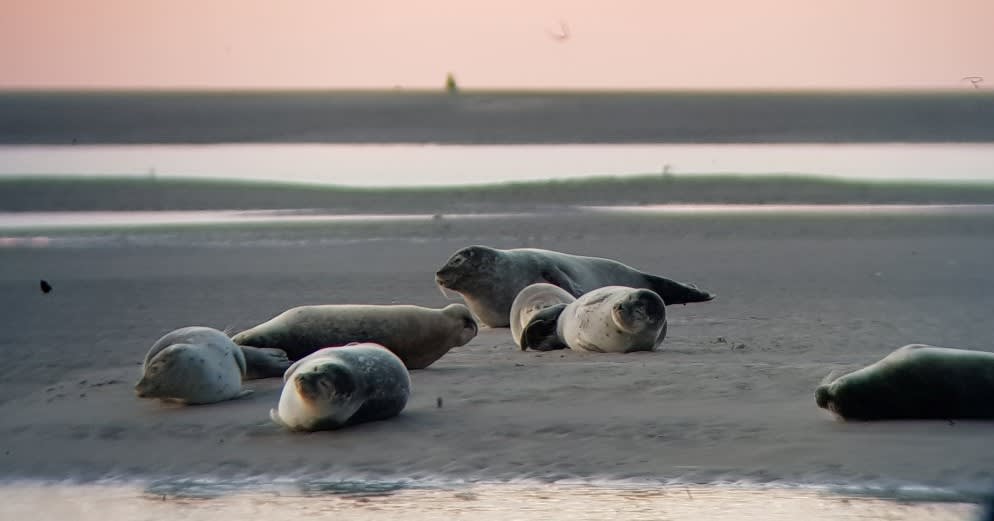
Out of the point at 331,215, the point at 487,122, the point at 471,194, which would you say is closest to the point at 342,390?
the point at 331,215

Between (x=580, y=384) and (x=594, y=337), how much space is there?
1.13 metres

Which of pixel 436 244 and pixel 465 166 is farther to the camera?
pixel 465 166

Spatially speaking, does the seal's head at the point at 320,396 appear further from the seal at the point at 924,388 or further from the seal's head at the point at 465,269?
the seal's head at the point at 465,269

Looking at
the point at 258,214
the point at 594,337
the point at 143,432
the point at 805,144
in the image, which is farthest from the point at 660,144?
the point at 143,432

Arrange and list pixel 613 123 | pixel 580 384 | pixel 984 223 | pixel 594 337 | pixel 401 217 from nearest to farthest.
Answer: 1. pixel 580 384
2. pixel 594 337
3. pixel 984 223
4. pixel 401 217
5. pixel 613 123

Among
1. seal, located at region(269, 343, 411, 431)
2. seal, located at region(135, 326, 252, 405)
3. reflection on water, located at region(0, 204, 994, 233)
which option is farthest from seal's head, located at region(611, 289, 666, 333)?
reflection on water, located at region(0, 204, 994, 233)

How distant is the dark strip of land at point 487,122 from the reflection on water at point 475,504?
28181 mm

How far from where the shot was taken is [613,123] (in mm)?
39969

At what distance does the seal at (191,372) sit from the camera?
21.4 feet

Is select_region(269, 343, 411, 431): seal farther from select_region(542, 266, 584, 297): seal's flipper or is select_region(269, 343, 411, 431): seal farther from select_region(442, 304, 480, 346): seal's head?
select_region(542, 266, 584, 297): seal's flipper

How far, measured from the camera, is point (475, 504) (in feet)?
16.2

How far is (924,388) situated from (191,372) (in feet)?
9.54

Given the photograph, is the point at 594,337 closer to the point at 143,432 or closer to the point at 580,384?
the point at 580,384

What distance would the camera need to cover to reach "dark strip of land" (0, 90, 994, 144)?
34.7 m
